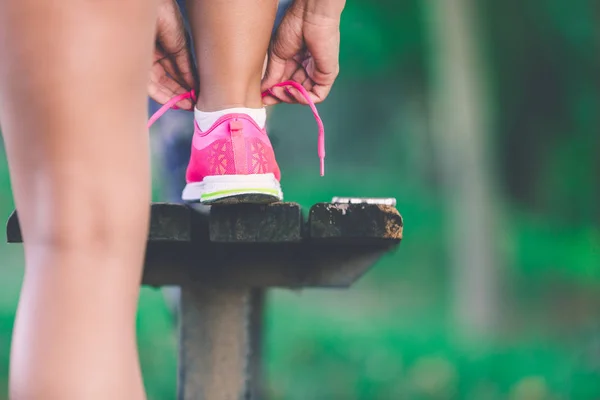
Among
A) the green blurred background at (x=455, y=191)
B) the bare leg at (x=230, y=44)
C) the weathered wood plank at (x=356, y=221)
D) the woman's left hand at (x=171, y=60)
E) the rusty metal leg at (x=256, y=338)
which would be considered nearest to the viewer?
the weathered wood plank at (x=356, y=221)

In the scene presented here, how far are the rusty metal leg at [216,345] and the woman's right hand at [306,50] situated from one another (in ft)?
1.23

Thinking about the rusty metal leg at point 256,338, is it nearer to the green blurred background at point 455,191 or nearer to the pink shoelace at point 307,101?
the pink shoelace at point 307,101

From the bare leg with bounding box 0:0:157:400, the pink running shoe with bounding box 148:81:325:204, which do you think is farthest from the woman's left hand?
the bare leg with bounding box 0:0:157:400

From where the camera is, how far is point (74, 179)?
25.4 inches

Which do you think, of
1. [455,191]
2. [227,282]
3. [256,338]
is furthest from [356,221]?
[455,191]

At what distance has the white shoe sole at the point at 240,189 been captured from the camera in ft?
3.71

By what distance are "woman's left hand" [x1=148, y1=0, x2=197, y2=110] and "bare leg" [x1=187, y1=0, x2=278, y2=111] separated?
0.24 feet

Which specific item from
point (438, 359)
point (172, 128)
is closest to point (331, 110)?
point (438, 359)

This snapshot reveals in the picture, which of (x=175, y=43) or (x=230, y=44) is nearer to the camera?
(x=230, y=44)

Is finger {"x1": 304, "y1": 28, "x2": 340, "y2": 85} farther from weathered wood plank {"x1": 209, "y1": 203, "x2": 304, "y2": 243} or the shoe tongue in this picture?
weathered wood plank {"x1": 209, "y1": 203, "x2": 304, "y2": 243}

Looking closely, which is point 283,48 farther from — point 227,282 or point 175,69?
point 227,282

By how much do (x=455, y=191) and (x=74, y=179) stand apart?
184 inches

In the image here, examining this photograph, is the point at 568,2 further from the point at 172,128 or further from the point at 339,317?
the point at 172,128

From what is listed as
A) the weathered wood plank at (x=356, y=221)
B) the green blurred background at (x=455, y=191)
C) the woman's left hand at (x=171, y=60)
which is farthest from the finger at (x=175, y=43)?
the green blurred background at (x=455, y=191)
